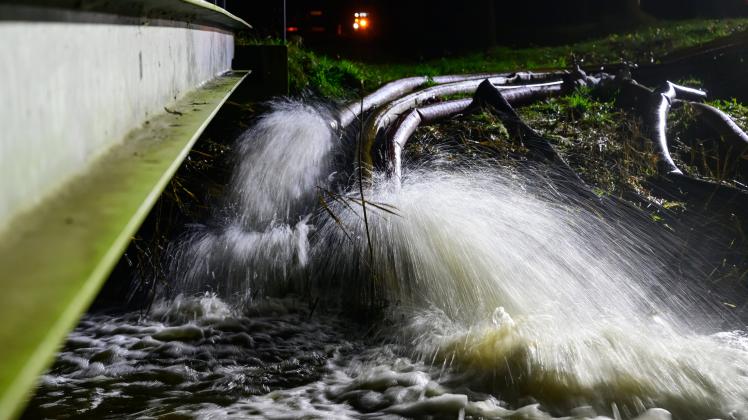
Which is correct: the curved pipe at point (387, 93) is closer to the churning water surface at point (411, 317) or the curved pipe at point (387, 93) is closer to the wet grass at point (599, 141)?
the churning water surface at point (411, 317)

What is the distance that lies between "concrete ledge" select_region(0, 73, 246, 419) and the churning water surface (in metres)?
1.79

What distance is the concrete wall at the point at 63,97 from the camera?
1419 mm

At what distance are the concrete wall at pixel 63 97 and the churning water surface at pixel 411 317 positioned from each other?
5.43 feet

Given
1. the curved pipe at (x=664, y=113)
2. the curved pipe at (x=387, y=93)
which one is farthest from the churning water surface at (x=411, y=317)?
the curved pipe at (x=664, y=113)

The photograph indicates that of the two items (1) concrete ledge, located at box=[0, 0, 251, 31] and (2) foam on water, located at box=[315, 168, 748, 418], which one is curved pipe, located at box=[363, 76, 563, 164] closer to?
(2) foam on water, located at box=[315, 168, 748, 418]

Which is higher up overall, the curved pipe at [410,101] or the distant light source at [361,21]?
the distant light source at [361,21]

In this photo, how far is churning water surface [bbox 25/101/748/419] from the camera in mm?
3482

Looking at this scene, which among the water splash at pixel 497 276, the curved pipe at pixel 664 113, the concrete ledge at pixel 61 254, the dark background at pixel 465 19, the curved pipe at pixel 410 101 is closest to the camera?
the concrete ledge at pixel 61 254

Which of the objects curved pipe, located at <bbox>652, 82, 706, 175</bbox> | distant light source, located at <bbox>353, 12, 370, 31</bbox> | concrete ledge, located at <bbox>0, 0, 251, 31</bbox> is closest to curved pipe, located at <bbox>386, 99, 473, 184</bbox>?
concrete ledge, located at <bbox>0, 0, 251, 31</bbox>

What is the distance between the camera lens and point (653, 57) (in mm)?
15242

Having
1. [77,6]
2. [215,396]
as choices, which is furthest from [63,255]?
[215,396]

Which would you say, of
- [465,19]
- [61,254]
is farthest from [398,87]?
[465,19]

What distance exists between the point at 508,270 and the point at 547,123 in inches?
173

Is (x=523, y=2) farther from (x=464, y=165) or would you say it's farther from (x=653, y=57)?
(x=464, y=165)
